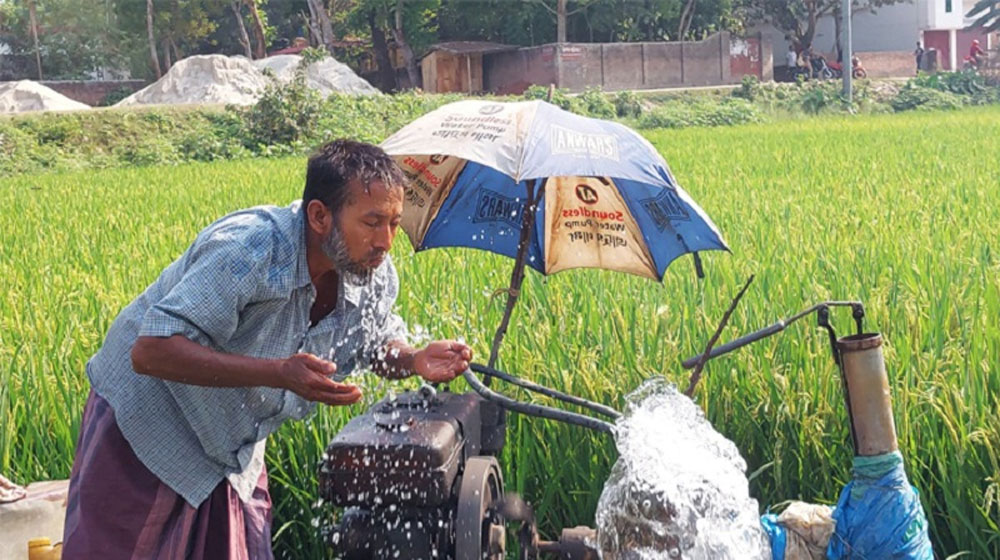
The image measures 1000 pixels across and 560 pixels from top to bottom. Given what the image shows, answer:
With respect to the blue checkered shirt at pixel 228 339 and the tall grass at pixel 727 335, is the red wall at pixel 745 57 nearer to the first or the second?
the tall grass at pixel 727 335

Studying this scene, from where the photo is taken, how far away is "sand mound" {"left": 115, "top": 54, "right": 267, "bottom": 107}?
2486 centimetres

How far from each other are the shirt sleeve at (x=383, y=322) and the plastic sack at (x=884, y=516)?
0.95 meters

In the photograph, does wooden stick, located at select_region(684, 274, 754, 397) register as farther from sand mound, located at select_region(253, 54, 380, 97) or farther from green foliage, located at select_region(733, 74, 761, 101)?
sand mound, located at select_region(253, 54, 380, 97)

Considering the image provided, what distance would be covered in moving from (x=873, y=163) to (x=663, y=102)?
16.1m

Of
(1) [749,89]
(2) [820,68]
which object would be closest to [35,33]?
(1) [749,89]

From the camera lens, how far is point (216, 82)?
25.2m

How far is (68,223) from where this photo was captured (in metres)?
7.46

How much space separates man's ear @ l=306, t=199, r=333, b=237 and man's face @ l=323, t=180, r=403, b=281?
0.04 ft

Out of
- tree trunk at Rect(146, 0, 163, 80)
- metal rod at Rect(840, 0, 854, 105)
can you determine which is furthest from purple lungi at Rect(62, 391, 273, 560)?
tree trunk at Rect(146, 0, 163, 80)

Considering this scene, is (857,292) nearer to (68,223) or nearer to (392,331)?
(392,331)

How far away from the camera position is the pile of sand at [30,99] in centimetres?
2422

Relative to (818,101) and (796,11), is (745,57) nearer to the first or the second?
(796,11)

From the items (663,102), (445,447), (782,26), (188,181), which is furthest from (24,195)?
(782,26)

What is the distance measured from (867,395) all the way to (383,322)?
3.19 feet
